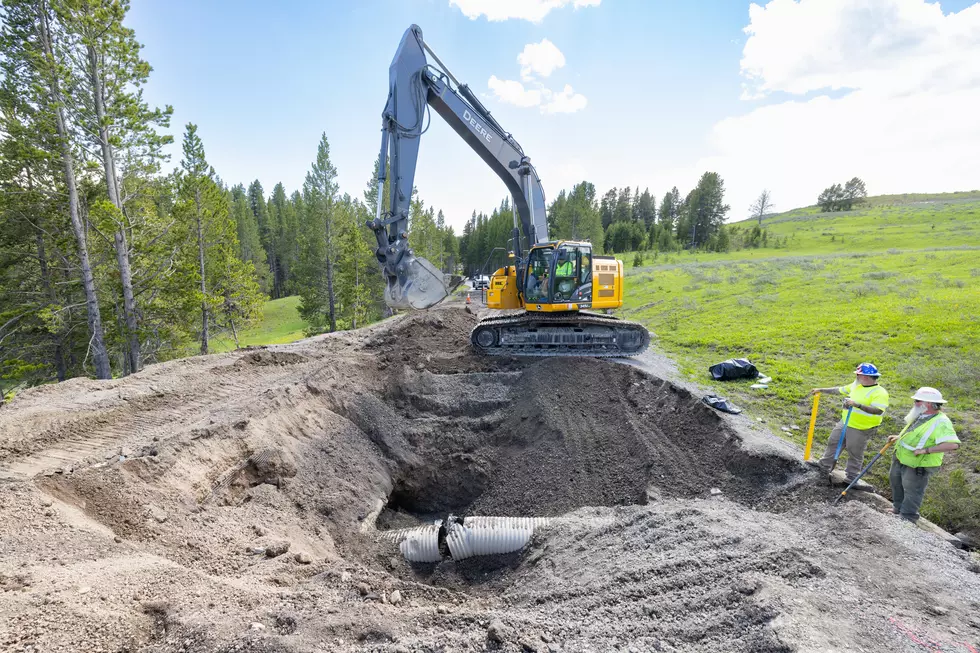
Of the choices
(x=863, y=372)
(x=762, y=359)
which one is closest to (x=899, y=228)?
(x=762, y=359)

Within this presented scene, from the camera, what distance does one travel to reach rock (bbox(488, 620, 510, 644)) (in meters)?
3.02

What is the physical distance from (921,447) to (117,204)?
19.4 m

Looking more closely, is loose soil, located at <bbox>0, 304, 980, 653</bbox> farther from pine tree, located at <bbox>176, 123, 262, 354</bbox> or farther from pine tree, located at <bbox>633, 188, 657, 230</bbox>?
pine tree, located at <bbox>633, 188, 657, 230</bbox>

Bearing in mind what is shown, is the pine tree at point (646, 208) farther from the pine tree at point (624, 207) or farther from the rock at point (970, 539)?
the rock at point (970, 539)

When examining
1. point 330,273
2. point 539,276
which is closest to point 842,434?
point 539,276

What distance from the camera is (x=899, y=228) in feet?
178

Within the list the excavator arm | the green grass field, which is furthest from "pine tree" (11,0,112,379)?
the green grass field

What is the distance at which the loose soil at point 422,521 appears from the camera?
308cm

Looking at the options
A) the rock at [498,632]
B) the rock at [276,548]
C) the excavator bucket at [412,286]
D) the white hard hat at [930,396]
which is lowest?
the rock at [276,548]

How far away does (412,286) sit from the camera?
9.39 m

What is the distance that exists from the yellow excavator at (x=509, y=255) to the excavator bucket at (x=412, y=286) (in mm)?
21

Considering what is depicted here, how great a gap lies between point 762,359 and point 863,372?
7.04 metres

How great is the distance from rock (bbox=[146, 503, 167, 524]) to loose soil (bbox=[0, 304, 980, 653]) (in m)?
0.03

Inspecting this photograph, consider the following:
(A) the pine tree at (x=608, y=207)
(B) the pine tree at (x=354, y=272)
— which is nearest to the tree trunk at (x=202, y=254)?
(B) the pine tree at (x=354, y=272)
